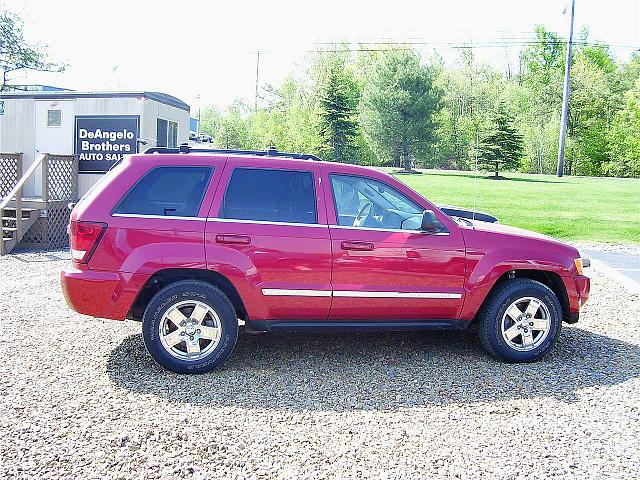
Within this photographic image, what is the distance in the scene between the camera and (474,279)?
18.2 feet

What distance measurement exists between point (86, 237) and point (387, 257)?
242 cm

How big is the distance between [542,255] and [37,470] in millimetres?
4275

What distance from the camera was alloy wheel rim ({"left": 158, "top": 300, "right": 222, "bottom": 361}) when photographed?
5164 millimetres

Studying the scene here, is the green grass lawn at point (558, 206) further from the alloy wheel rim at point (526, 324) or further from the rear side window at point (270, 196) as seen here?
the rear side window at point (270, 196)

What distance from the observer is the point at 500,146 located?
41719 mm

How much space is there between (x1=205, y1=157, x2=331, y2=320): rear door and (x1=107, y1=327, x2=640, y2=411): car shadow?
54 centimetres

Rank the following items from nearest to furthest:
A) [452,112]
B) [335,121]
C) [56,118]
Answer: [56,118], [335,121], [452,112]

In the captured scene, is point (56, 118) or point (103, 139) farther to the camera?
point (56, 118)

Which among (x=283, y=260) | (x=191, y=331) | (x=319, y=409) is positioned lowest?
(x=319, y=409)

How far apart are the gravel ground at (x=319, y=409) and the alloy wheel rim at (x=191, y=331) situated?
0.22 m

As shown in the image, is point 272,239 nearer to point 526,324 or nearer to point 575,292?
point 526,324

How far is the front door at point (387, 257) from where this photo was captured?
5.36 m

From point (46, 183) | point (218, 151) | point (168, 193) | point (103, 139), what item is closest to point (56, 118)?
point (103, 139)

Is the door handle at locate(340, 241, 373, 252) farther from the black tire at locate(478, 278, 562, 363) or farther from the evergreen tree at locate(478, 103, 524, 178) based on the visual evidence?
the evergreen tree at locate(478, 103, 524, 178)
